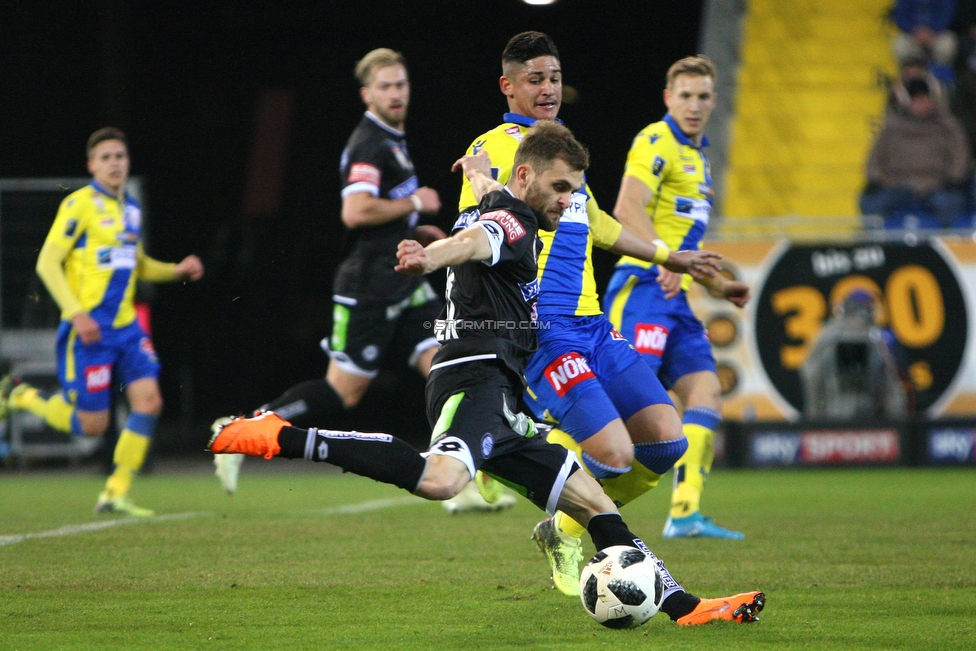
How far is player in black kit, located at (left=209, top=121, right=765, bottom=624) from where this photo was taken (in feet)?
13.2

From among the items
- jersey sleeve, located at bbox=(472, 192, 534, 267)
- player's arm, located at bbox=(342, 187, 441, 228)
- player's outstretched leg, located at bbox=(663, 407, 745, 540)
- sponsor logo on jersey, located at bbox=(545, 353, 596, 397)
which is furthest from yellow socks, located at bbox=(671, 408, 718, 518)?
jersey sleeve, located at bbox=(472, 192, 534, 267)

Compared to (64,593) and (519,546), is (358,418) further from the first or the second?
(64,593)

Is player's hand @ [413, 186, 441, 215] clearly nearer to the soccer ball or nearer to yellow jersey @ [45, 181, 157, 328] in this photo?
yellow jersey @ [45, 181, 157, 328]

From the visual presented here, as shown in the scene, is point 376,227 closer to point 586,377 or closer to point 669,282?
point 669,282

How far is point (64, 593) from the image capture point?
4664 mm

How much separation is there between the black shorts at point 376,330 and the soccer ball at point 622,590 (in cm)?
380

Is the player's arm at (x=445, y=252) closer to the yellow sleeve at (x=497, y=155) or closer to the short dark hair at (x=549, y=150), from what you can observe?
the short dark hair at (x=549, y=150)

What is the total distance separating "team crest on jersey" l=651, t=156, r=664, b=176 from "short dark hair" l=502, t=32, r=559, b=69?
132 centimetres

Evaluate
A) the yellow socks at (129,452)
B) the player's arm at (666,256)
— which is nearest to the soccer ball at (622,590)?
the player's arm at (666,256)

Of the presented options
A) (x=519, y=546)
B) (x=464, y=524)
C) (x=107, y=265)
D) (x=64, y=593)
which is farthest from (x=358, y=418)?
(x=64, y=593)

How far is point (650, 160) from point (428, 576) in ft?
8.63

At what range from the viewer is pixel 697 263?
17.7ft

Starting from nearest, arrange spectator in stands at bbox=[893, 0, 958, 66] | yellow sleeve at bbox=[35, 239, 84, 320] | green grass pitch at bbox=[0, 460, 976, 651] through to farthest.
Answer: green grass pitch at bbox=[0, 460, 976, 651] → yellow sleeve at bbox=[35, 239, 84, 320] → spectator in stands at bbox=[893, 0, 958, 66]

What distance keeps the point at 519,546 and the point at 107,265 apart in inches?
154
